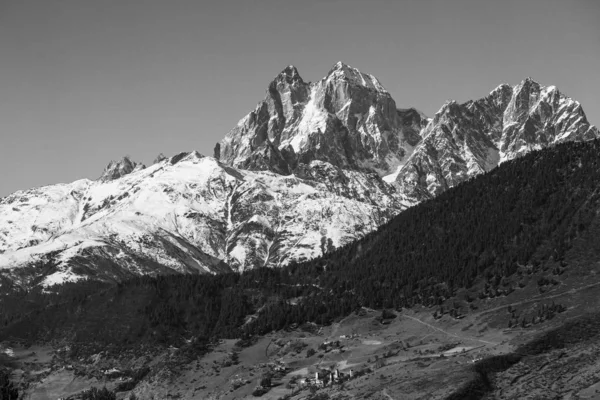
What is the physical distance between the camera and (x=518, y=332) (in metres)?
193

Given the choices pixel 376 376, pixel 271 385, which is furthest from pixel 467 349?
pixel 271 385

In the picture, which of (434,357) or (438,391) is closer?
(438,391)

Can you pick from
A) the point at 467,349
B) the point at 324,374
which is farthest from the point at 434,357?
→ the point at 324,374

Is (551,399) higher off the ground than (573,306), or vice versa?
(573,306)

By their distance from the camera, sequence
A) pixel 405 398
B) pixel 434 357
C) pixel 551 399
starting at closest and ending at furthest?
pixel 551 399
pixel 405 398
pixel 434 357

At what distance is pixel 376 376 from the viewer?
514ft

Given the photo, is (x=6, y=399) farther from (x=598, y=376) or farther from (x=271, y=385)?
(x=598, y=376)

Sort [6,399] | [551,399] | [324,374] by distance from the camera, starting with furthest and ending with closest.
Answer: [324,374]
[6,399]
[551,399]

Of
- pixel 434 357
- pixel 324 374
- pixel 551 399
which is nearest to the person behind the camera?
pixel 551 399

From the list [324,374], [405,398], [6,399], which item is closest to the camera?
[405,398]

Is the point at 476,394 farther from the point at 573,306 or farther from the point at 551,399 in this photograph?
the point at 573,306

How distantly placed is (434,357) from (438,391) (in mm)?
39605

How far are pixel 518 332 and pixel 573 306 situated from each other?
1720 cm

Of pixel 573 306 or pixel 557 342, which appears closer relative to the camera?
pixel 557 342
